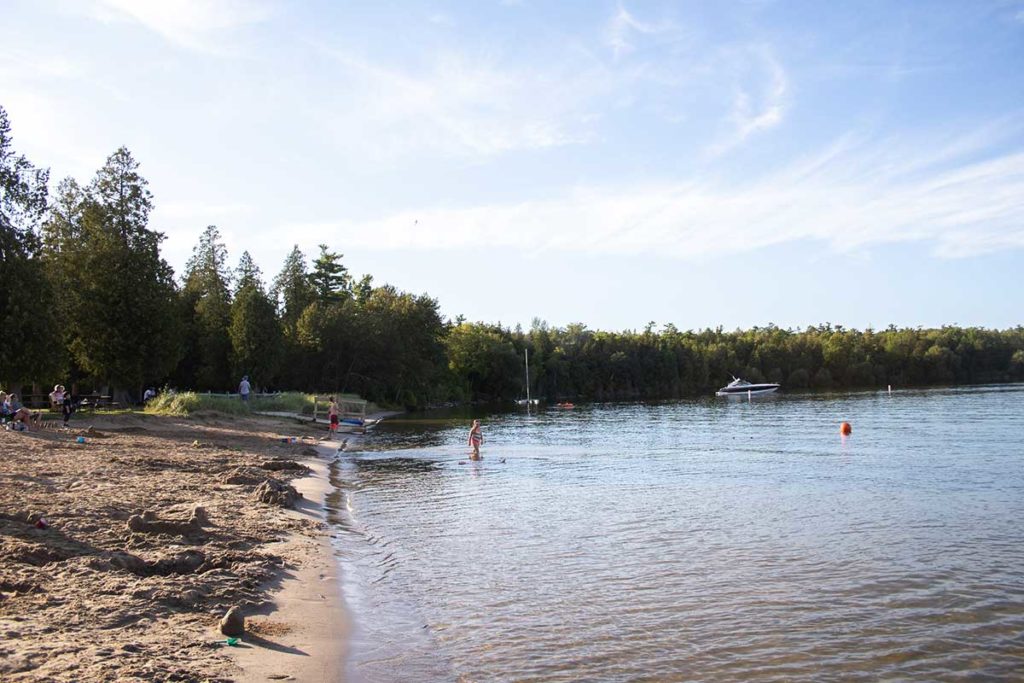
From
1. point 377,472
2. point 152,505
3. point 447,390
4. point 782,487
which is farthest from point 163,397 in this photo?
point 447,390

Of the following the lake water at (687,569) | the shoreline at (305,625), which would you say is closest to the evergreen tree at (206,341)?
the lake water at (687,569)

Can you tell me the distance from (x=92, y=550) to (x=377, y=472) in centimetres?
1854

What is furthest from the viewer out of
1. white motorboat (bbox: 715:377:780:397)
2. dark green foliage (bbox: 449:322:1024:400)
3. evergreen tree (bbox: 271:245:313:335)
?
dark green foliage (bbox: 449:322:1024:400)

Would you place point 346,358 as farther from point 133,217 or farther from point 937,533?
point 937,533

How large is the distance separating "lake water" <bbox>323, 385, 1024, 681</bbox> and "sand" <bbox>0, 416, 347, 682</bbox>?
0.86 meters

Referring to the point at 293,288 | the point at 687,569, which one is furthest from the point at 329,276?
the point at 687,569

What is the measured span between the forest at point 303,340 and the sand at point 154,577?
2336cm

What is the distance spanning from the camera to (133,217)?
176 feet

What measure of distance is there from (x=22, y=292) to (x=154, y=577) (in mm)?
32244

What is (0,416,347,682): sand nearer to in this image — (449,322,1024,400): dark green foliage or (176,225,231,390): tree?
(176,225,231,390): tree

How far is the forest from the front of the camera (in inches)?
1623

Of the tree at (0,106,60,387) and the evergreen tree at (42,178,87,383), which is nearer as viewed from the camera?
the tree at (0,106,60,387)

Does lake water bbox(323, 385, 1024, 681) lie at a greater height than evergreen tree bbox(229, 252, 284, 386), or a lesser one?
lesser

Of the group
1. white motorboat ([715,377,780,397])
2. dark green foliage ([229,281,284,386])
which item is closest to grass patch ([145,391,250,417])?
dark green foliage ([229,281,284,386])
